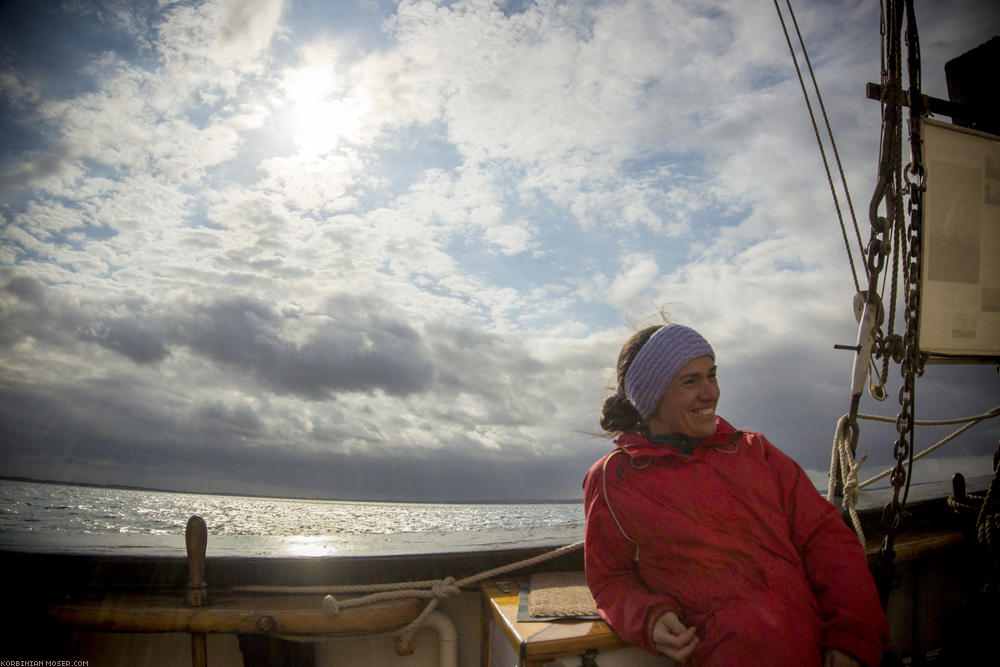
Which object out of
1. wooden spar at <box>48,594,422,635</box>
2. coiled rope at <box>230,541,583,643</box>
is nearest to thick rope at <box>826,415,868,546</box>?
coiled rope at <box>230,541,583,643</box>

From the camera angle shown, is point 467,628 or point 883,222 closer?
point 467,628

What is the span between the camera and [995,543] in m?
2.87

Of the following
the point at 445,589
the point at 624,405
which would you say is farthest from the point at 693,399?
the point at 445,589

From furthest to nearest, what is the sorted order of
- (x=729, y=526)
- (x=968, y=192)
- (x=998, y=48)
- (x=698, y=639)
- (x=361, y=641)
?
(x=998, y=48) < (x=968, y=192) < (x=361, y=641) < (x=729, y=526) < (x=698, y=639)

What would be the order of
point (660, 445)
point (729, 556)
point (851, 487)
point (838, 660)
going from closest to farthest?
point (838, 660)
point (729, 556)
point (660, 445)
point (851, 487)

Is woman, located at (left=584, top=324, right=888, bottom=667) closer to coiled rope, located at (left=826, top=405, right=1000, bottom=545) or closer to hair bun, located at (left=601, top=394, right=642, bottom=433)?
hair bun, located at (left=601, top=394, right=642, bottom=433)

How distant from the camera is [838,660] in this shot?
→ 5.49 ft

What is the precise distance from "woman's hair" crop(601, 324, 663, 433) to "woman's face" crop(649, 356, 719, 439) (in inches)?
9.0

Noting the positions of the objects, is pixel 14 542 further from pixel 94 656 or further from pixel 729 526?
pixel 729 526

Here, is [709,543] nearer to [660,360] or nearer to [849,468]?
[660,360]

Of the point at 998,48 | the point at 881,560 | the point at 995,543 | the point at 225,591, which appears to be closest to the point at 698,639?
the point at 881,560

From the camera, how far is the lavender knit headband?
2104mm

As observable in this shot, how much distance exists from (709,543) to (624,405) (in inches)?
27.2

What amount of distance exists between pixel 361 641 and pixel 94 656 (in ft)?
3.90
